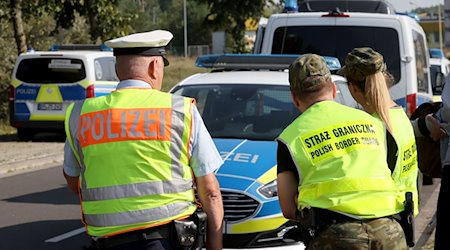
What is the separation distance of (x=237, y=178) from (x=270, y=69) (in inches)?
87.9

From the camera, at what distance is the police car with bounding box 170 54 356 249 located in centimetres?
679

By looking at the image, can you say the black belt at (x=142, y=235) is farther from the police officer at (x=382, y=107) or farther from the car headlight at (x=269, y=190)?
the car headlight at (x=269, y=190)

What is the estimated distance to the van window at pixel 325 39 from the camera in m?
11.5

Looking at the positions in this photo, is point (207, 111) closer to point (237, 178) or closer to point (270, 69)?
point (270, 69)

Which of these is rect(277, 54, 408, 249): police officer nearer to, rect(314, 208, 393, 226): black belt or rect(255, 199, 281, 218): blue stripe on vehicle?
rect(314, 208, 393, 226): black belt

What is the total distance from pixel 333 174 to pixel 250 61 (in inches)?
203

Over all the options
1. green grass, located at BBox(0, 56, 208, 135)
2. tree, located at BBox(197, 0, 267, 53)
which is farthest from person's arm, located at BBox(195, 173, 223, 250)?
tree, located at BBox(197, 0, 267, 53)

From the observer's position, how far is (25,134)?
19359mm

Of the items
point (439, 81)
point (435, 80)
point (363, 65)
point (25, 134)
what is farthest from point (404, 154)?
point (25, 134)

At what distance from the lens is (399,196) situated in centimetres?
404

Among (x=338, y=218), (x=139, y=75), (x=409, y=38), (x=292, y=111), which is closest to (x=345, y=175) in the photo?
(x=338, y=218)

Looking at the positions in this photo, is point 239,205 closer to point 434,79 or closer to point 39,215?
point 39,215

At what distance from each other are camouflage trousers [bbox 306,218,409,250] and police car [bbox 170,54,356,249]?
2964 mm

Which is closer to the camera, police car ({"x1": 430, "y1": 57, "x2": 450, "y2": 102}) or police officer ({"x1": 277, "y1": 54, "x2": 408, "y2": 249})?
police officer ({"x1": 277, "y1": 54, "x2": 408, "y2": 249})
